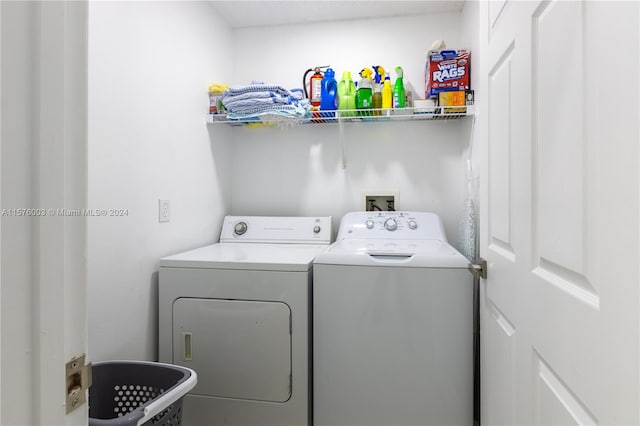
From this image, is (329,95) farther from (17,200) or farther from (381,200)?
(17,200)

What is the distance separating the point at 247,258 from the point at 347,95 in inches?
43.5

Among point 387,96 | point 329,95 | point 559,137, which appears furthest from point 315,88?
point 559,137

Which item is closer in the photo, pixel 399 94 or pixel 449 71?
pixel 449 71

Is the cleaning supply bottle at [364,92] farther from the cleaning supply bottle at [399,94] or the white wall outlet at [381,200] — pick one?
the white wall outlet at [381,200]

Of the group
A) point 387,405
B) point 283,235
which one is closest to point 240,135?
point 283,235

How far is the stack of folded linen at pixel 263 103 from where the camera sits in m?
1.99

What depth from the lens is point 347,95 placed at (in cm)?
207

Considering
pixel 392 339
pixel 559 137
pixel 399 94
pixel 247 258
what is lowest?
pixel 392 339

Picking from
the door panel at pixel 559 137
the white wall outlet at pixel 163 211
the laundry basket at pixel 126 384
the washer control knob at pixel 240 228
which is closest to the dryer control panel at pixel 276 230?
the washer control knob at pixel 240 228

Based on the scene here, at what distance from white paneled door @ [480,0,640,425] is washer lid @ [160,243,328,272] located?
0.84 m

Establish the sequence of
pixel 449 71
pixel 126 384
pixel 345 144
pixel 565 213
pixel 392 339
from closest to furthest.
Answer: pixel 565 213 → pixel 126 384 → pixel 392 339 → pixel 449 71 → pixel 345 144

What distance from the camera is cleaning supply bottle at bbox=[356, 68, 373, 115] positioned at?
205 cm

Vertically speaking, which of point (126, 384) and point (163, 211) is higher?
point (163, 211)

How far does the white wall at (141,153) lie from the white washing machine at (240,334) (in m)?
0.16
